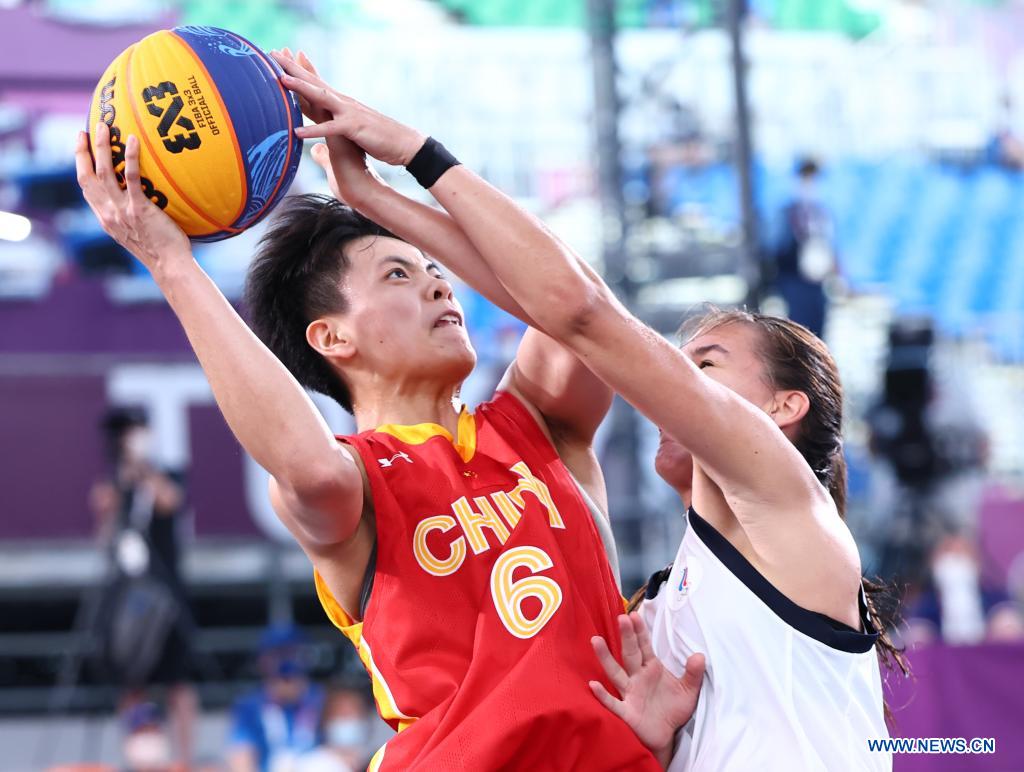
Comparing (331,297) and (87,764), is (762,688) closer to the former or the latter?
(331,297)

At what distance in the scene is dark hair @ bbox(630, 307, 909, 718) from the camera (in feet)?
9.29

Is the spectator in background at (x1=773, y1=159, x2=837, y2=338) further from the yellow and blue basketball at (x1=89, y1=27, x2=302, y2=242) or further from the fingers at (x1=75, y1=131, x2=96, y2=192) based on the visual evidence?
the fingers at (x1=75, y1=131, x2=96, y2=192)

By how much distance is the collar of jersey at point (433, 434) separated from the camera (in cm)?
A: 284

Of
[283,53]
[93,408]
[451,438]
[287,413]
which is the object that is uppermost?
[283,53]

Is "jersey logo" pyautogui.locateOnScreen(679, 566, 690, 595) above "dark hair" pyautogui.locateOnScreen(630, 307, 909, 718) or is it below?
below

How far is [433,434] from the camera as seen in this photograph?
286cm

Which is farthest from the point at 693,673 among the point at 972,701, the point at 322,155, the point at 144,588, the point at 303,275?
the point at 144,588

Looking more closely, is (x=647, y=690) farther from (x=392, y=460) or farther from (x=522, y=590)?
(x=392, y=460)

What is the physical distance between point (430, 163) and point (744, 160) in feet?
20.8

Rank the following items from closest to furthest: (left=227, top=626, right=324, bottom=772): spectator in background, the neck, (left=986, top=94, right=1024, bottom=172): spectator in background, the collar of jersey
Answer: the collar of jersey
the neck
(left=227, top=626, right=324, bottom=772): spectator in background
(left=986, top=94, right=1024, bottom=172): spectator in background

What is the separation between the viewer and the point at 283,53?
274 centimetres

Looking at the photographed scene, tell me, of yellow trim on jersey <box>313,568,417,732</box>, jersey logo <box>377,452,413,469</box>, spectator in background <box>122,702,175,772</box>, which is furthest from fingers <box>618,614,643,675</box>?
spectator in background <box>122,702,175,772</box>

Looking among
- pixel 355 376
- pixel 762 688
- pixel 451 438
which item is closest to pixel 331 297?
pixel 355 376

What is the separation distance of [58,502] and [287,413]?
707cm
